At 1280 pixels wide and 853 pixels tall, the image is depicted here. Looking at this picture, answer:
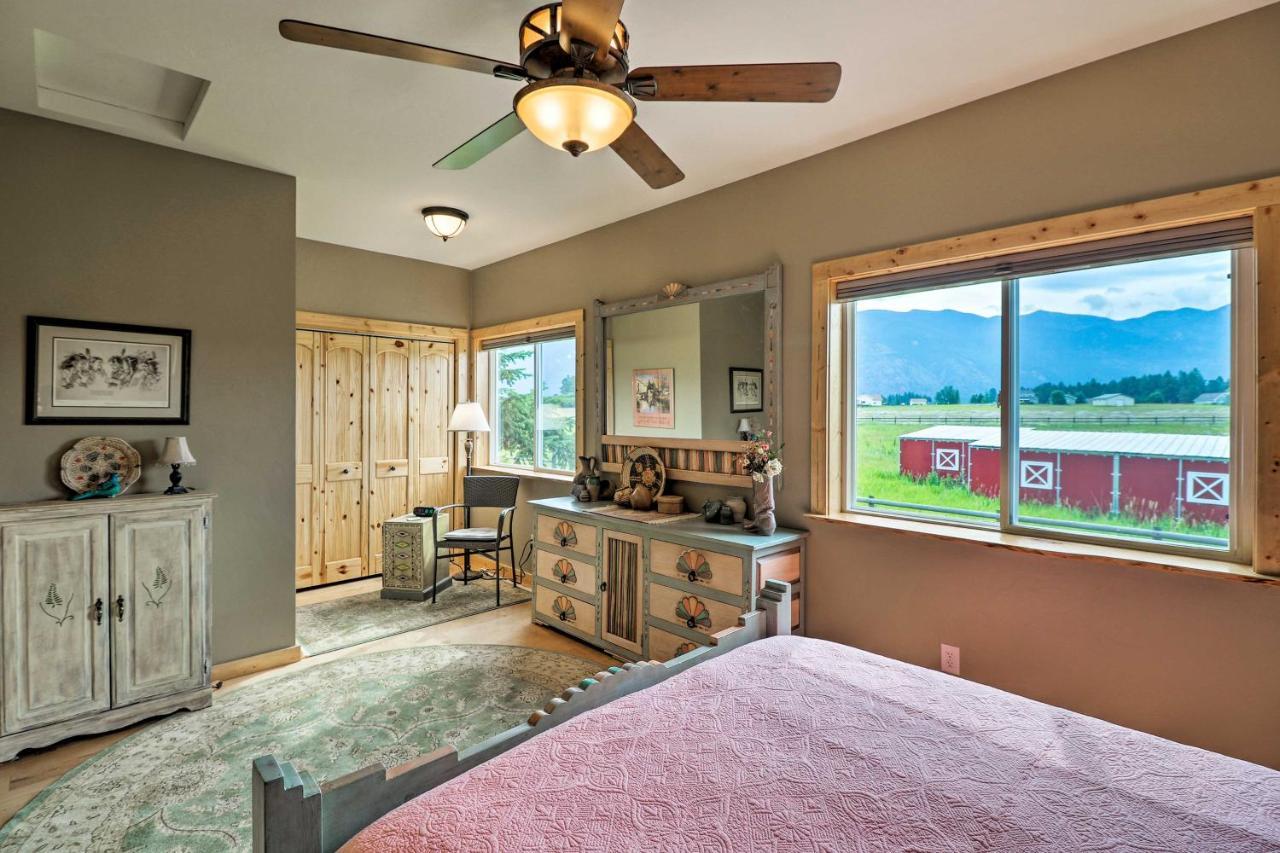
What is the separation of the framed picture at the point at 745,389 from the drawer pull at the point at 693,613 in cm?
107

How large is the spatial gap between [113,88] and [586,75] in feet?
8.17

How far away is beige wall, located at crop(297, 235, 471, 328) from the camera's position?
15.6 ft

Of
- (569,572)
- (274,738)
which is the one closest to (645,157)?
(569,572)

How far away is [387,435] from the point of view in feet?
17.1

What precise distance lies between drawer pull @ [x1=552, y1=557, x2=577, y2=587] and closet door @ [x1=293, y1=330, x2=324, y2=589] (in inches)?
90.8

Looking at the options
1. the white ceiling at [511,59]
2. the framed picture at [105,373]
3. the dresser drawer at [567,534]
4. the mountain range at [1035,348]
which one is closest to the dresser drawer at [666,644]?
the dresser drawer at [567,534]

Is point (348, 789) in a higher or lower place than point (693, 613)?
higher

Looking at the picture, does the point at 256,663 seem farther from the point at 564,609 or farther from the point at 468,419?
the point at 468,419

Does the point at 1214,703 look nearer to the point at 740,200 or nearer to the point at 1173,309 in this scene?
the point at 1173,309

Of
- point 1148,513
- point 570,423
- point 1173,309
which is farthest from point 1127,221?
point 570,423

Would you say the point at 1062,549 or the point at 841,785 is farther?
the point at 1062,549

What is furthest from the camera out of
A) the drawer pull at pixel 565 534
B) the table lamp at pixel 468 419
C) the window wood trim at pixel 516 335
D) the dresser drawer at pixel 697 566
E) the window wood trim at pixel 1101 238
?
the table lamp at pixel 468 419

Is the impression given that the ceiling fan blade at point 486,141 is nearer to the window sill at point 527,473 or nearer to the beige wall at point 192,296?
the beige wall at point 192,296

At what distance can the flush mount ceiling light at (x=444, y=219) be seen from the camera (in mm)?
3855
